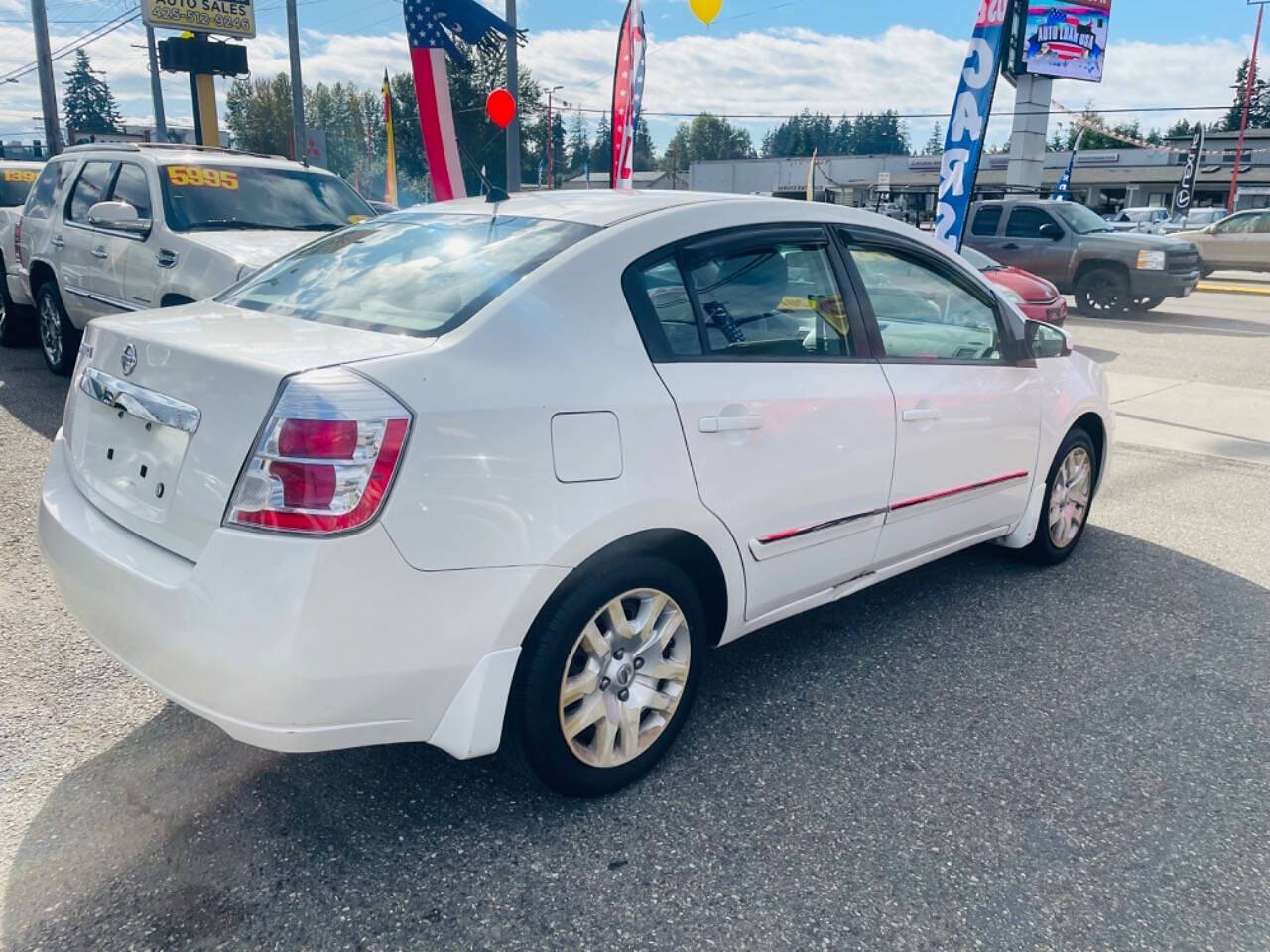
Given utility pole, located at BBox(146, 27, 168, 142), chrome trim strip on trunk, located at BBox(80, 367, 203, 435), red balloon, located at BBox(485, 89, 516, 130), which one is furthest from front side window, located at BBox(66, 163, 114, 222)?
utility pole, located at BBox(146, 27, 168, 142)

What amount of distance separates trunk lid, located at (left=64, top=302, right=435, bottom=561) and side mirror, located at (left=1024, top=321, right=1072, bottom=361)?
2815 millimetres

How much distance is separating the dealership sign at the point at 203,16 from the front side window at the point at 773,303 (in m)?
27.8

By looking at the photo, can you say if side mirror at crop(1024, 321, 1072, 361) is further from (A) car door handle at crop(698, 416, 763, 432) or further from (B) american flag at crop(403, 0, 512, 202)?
(B) american flag at crop(403, 0, 512, 202)

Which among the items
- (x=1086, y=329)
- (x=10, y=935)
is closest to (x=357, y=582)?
(x=10, y=935)

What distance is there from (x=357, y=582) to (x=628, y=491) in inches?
28.7

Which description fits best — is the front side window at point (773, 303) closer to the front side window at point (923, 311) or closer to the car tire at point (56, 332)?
the front side window at point (923, 311)

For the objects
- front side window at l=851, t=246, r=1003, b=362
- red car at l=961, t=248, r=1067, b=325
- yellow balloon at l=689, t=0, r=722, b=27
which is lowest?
red car at l=961, t=248, r=1067, b=325

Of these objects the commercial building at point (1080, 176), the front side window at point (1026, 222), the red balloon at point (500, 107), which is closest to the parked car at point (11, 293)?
the red balloon at point (500, 107)

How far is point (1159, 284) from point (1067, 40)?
18.6m

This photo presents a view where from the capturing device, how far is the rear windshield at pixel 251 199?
699cm

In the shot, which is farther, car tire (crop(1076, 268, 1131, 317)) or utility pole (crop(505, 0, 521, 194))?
utility pole (crop(505, 0, 521, 194))

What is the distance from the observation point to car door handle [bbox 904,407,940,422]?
3.48m

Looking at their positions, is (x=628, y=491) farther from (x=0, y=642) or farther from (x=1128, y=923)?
(x=0, y=642)

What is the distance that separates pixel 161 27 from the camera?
85.1 feet
